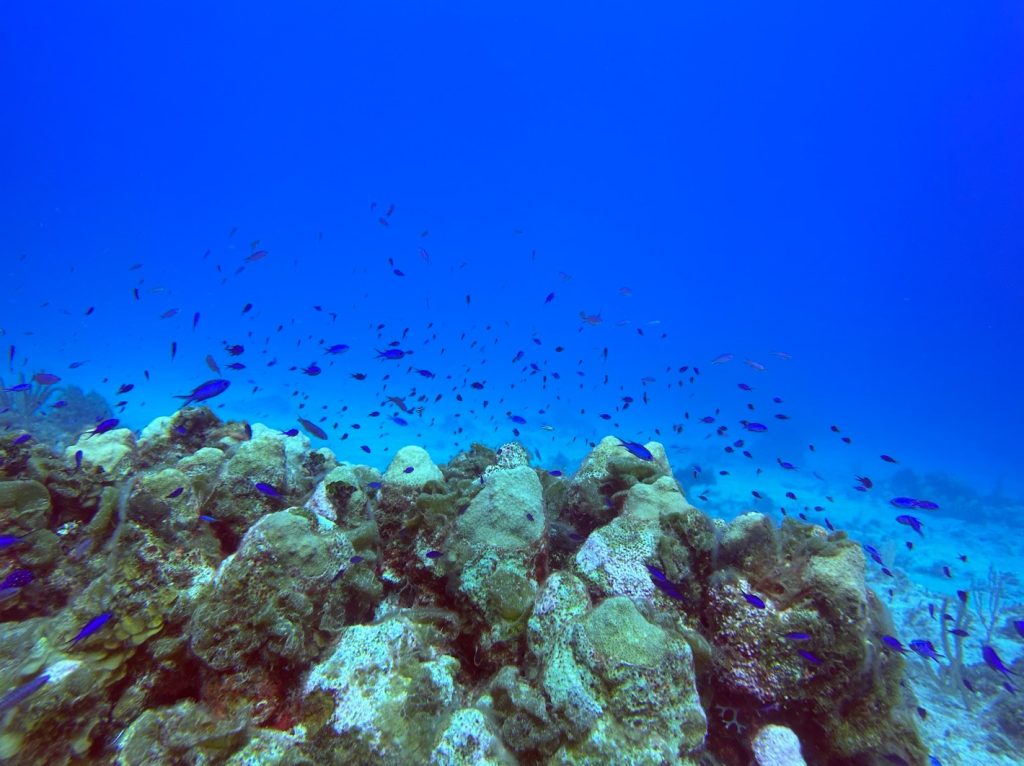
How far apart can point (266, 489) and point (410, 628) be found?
2155 millimetres

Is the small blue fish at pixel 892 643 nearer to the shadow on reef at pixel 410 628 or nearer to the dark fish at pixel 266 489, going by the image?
the shadow on reef at pixel 410 628

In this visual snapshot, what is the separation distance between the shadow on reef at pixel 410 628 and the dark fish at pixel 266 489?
0.07 metres

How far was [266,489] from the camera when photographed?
4641 millimetres

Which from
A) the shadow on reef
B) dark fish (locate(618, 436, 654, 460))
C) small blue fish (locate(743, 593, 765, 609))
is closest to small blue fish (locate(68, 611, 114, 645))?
the shadow on reef

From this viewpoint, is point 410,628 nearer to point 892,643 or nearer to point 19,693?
point 19,693

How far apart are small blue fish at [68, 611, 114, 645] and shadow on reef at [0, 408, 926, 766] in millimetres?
19

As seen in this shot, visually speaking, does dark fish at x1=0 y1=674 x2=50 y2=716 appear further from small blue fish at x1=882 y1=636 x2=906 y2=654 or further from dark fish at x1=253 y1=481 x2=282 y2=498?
small blue fish at x1=882 y1=636 x2=906 y2=654

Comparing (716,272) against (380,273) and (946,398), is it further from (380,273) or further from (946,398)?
(380,273)

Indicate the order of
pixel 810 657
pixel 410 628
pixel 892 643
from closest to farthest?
pixel 410 628, pixel 810 657, pixel 892 643

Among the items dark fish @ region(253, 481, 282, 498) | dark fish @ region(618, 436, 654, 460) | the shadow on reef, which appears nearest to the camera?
the shadow on reef

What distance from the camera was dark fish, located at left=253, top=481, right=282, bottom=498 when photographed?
183 inches

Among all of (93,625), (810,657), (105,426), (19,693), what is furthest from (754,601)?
(105,426)

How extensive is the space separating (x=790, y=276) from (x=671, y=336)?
58542 millimetres

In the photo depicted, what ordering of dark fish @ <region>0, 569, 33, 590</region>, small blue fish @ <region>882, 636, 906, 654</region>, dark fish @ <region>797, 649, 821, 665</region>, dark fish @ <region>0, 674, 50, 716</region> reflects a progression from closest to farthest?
dark fish @ <region>0, 674, 50, 716</region> → dark fish @ <region>0, 569, 33, 590</region> → dark fish @ <region>797, 649, 821, 665</region> → small blue fish @ <region>882, 636, 906, 654</region>
